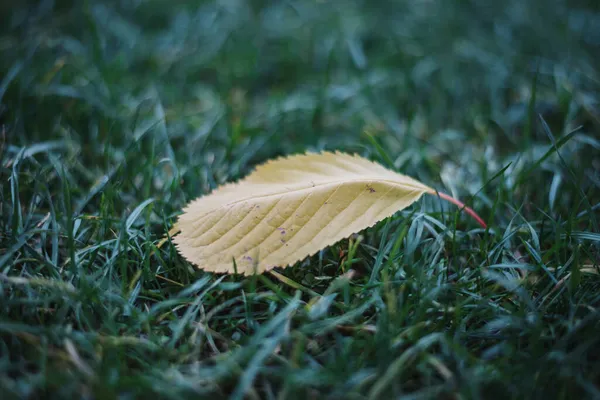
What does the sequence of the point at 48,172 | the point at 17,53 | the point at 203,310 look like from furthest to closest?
the point at 17,53 < the point at 48,172 < the point at 203,310

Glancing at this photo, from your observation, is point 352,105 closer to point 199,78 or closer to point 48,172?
point 199,78

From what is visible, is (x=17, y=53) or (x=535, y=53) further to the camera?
(x=535, y=53)

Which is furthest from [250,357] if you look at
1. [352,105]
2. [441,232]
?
[352,105]

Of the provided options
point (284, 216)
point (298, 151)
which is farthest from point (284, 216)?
point (298, 151)

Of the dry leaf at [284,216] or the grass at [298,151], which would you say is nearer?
the grass at [298,151]

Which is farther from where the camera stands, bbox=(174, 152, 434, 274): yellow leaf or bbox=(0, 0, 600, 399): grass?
bbox=(174, 152, 434, 274): yellow leaf

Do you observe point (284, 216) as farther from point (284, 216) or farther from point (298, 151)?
point (298, 151)
